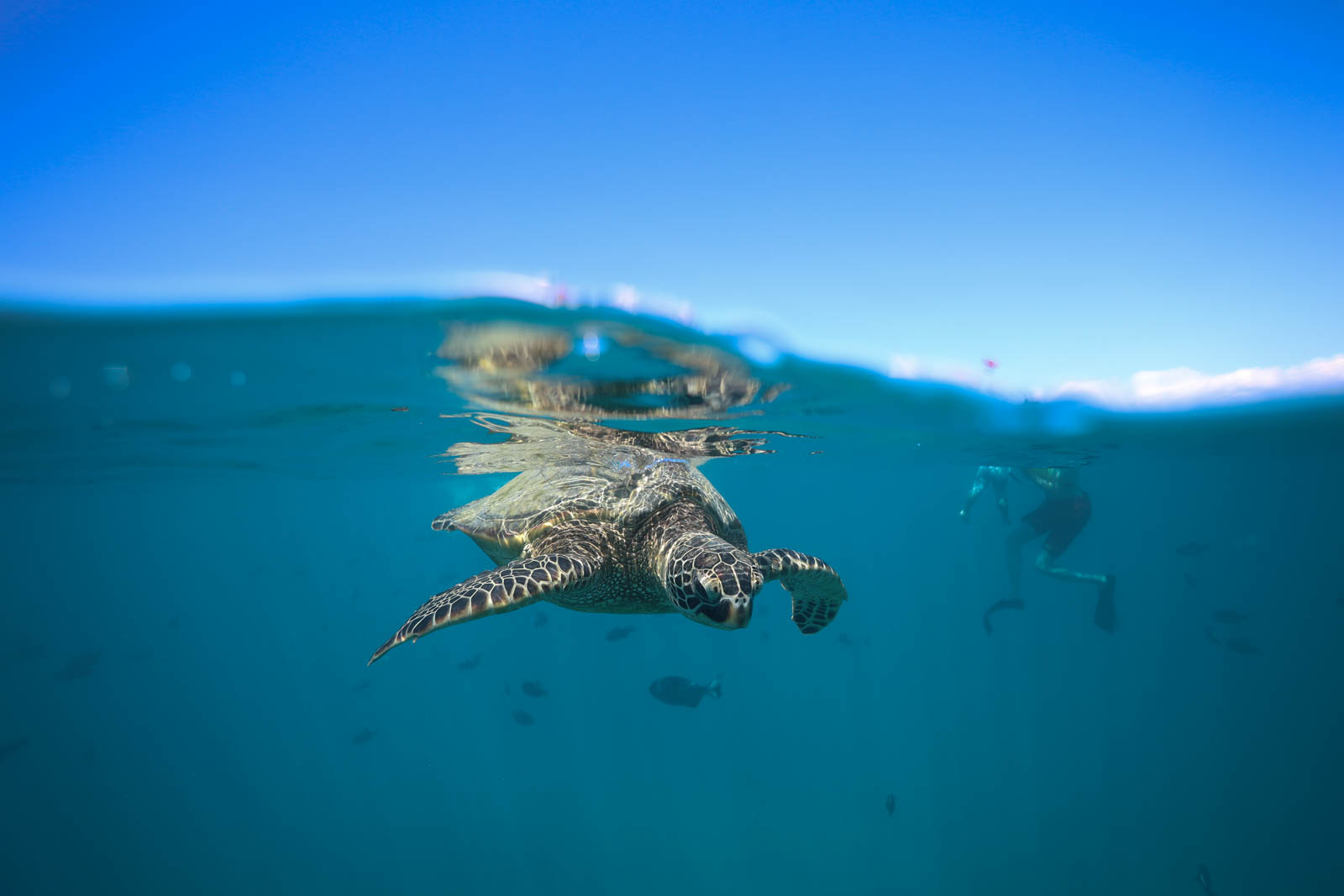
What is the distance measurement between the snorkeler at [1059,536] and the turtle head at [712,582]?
48.3ft

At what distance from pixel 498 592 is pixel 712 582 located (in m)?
2.04

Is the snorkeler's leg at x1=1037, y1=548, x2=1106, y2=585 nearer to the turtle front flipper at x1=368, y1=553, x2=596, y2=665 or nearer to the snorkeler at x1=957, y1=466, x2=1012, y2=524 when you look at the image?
the snorkeler at x1=957, y1=466, x2=1012, y2=524

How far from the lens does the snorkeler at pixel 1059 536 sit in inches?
665

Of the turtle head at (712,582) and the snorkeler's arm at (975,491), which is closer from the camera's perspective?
the turtle head at (712,582)

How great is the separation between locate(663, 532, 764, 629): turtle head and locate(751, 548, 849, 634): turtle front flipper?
0.55m

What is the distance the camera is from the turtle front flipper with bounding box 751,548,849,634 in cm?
573

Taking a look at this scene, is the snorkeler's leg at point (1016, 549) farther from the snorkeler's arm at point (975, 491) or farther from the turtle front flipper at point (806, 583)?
the turtle front flipper at point (806, 583)

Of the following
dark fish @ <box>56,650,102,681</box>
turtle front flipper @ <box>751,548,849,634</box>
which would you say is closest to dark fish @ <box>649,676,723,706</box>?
turtle front flipper @ <box>751,548,849,634</box>

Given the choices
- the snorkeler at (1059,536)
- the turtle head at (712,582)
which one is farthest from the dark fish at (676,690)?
the snorkeler at (1059,536)

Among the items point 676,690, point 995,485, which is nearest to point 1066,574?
point 995,485

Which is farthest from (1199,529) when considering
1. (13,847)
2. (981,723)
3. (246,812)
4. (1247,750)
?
(13,847)

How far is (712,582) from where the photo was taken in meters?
4.47

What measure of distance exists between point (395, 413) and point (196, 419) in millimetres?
4522

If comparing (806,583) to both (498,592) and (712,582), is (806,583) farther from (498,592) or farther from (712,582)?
(498,592)
